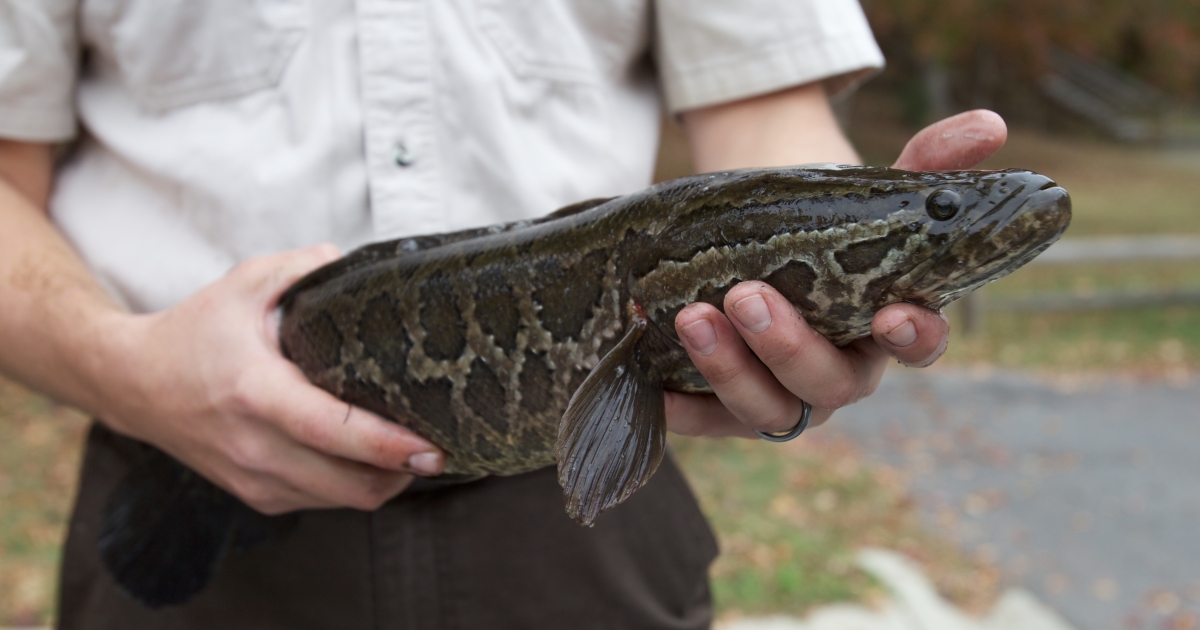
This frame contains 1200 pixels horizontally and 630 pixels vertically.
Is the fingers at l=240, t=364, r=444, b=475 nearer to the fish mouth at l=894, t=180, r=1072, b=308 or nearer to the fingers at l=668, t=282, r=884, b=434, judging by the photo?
the fingers at l=668, t=282, r=884, b=434

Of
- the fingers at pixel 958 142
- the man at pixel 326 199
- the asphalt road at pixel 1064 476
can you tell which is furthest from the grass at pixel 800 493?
the fingers at pixel 958 142

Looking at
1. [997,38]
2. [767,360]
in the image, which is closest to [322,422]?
[767,360]

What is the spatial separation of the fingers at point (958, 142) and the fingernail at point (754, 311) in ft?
1.66

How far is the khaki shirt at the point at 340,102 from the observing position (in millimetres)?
2227

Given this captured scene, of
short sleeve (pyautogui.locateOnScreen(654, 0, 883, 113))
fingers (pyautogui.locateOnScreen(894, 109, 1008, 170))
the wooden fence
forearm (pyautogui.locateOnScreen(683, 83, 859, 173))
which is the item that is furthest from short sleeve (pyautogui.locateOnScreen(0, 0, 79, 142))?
the wooden fence

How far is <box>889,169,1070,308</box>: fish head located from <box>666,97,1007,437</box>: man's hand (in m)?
0.08

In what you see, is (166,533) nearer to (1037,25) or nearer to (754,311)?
(754,311)

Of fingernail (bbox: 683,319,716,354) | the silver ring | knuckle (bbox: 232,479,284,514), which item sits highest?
fingernail (bbox: 683,319,716,354)

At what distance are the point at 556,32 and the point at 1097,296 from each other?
13.0 metres

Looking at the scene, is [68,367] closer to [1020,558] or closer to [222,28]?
[222,28]

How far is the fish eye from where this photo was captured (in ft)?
5.40

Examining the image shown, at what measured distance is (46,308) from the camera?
7.18 feet

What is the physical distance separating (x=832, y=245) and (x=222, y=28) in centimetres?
151

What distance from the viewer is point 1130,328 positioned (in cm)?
1285
